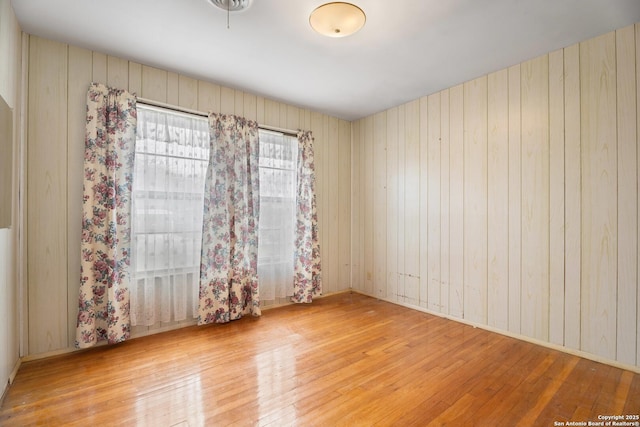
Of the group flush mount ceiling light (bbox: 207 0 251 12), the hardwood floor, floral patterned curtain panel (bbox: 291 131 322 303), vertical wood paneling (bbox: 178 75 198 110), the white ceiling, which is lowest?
the hardwood floor

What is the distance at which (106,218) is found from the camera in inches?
104

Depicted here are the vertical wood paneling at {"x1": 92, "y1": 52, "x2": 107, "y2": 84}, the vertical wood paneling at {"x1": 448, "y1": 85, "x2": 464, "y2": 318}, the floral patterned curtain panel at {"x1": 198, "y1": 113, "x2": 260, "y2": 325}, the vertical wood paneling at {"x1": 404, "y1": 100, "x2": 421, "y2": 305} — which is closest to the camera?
the vertical wood paneling at {"x1": 92, "y1": 52, "x2": 107, "y2": 84}

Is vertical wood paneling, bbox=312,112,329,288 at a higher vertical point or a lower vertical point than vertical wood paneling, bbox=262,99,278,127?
lower

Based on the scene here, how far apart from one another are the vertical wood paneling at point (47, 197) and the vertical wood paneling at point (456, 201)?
12.5 feet

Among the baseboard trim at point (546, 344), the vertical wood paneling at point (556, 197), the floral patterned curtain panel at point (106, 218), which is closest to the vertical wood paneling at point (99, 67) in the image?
the floral patterned curtain panel at point (106, 218)

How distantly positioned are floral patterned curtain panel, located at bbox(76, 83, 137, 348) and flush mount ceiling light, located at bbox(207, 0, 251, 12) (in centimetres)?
131

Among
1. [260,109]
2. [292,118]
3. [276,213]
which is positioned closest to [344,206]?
[276,213]

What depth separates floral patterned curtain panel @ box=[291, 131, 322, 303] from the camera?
13.1 ft

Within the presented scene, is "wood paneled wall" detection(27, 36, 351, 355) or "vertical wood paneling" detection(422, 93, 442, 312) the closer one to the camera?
"wood paneled wall" detection(27, 36, 351, 355)

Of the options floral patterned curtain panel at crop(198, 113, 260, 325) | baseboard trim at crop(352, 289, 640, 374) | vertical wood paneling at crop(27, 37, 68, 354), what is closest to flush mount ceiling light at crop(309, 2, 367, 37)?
floral patterned curtain panel at crop(198, 113, 260, 325)

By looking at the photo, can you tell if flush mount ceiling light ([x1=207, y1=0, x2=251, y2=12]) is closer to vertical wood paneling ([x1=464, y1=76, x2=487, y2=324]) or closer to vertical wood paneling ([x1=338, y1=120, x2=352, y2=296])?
vertical wood paneling ([x1=464, y1=76, x2=487, y2=324])

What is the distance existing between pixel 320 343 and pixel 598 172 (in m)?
2.79

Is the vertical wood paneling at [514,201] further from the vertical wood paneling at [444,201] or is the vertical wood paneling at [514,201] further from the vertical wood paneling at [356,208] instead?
the vertical wood paneling at [356,208]

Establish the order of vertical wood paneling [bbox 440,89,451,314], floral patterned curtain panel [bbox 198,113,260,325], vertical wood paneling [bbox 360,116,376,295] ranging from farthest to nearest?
vertical wood paneling [bbox 360,116,376,295]
vertical wood paneling [bbox 440,89,451,314]
floral patterned curtain panel [bbox 198,113,260,325]
